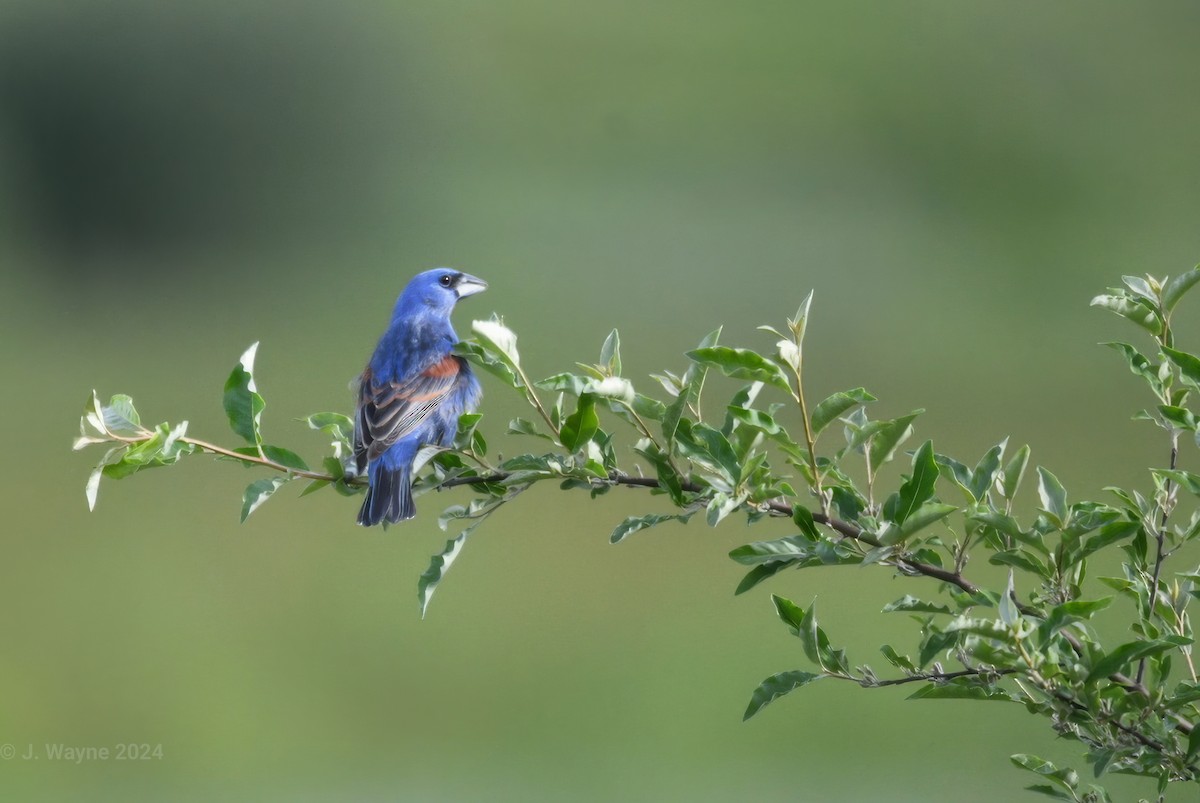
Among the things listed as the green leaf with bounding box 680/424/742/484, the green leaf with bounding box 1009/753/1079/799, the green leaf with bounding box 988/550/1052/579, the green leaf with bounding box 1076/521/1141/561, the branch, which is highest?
the green leaf with bounding box 680/424/742/484

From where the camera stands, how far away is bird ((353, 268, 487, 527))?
366 centimetres

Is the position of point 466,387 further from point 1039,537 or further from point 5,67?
point 5,67

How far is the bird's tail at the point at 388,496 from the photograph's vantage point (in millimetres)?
3109

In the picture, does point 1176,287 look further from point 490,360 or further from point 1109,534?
point 490,360

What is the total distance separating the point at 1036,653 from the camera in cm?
199

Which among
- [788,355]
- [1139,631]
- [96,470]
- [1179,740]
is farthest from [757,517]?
[96,470]

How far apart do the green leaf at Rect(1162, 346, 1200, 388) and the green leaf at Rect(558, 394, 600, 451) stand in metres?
0.96

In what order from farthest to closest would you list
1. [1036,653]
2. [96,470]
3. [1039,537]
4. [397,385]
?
[397,385], [96,470], [1039,537], [1036,653]

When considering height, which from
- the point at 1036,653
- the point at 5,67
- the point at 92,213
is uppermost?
the point at 5,67

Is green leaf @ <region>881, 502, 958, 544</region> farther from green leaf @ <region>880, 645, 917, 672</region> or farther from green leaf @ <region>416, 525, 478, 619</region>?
green leaf @ <region>416, 525, 478, 619</region>

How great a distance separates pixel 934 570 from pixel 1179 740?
0.59 meters

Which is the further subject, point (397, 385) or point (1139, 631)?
point (397, 385)

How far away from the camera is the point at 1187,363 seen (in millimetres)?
2195

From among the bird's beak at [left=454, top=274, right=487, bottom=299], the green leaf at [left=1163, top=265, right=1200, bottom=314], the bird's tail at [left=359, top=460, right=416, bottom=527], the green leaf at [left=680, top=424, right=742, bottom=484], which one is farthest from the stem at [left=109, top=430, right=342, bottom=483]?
the bird's beak at [left=454, top=274, right=487, bottom=299]
